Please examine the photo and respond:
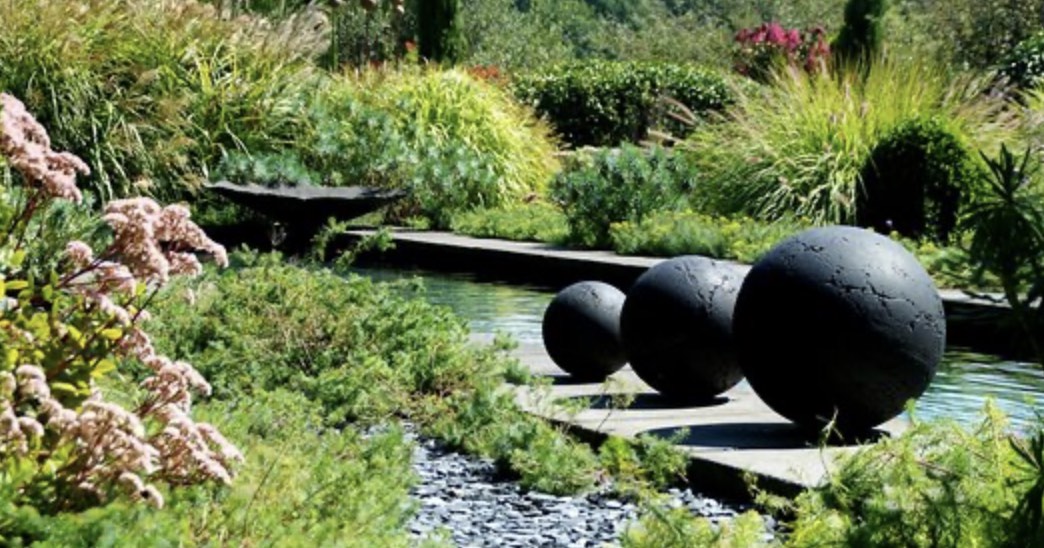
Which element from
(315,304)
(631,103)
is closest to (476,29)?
(631,103)

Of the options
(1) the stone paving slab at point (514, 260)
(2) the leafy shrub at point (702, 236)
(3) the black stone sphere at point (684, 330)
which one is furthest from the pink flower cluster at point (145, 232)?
(2) the leafy shrub at point (702, 236)

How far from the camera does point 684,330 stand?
8383mm

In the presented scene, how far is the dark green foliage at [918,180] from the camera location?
1597cm

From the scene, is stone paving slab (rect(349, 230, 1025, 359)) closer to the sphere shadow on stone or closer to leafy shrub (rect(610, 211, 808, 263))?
leafy shrub (rect(610, 211, 808, 263))

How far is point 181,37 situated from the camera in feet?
66.5

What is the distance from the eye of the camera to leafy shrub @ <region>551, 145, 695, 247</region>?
16.8 metres

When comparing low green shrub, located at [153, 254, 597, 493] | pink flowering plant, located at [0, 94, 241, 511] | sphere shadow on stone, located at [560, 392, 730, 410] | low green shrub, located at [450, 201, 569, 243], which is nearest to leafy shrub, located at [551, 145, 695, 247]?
low green shrub, located at [450, 201, 569, 243]

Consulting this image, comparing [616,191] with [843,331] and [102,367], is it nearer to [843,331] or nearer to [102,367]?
[843,331]

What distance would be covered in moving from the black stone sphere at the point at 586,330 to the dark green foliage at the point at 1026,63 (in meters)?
15.4

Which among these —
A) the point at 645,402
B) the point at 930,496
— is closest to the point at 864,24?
the point at 645,402

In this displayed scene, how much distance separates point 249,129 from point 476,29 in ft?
97.0

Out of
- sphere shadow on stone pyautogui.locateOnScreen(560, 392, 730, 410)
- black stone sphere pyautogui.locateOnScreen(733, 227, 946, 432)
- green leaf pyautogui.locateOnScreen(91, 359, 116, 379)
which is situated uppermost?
green leaf pyautogui.locateOnScreen(91, 359, 116, 379)

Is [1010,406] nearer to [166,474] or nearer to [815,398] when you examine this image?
[815,398]

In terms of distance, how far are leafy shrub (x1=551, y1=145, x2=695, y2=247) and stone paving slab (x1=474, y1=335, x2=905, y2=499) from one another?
723 centimetres
